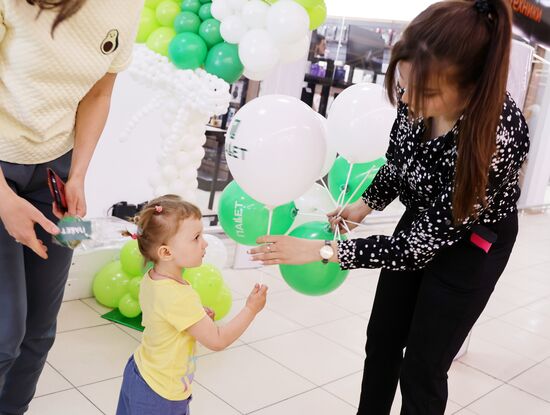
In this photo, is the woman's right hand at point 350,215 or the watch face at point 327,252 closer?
the watch face at point 327,252

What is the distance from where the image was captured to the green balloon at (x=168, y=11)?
2.60 m

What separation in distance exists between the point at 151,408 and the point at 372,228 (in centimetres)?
449

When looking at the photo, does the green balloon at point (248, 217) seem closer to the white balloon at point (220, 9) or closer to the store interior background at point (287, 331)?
the store interior background at point (287, 331)

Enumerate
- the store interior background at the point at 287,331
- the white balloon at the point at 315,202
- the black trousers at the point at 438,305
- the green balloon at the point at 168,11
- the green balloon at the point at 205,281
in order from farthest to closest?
the green balloon at the point at 205,281, the green balloon at the point at 168,11, the store interior background at the point at 287,331, the white balloon at the point at 315,202, the black trousers at the point at 438,305

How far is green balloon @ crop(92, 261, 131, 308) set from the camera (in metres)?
2.92

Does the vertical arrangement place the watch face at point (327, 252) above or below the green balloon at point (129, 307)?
above

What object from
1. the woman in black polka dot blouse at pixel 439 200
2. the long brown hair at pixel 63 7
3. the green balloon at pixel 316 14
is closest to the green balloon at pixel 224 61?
the green balloon at pixel 316 14

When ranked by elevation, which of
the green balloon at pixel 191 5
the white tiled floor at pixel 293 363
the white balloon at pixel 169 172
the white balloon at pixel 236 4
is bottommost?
the white tiled floor at pixel 293 363

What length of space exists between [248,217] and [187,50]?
89cm

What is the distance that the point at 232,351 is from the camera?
9.08 feet

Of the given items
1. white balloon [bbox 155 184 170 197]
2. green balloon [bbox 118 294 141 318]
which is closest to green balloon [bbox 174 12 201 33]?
white balloon [bbox 155 184 170 197]

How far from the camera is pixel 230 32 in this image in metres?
2.49

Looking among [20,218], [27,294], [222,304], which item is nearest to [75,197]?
[20,218]

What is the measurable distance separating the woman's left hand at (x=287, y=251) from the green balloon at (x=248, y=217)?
0.44 meters
